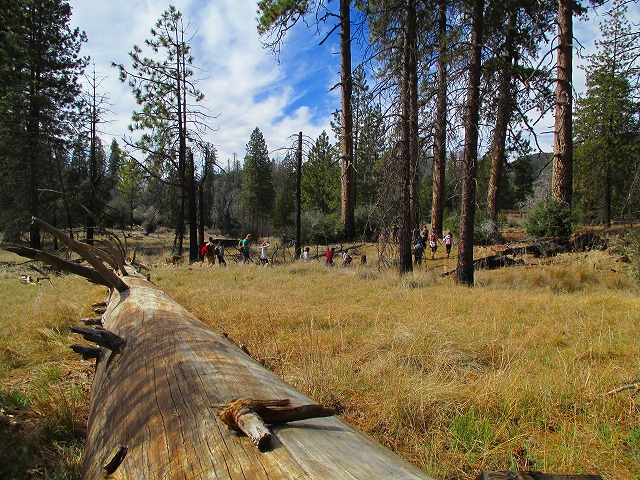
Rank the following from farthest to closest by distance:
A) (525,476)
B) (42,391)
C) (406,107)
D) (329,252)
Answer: (329,252), (406,107), (42,391), (525,476)

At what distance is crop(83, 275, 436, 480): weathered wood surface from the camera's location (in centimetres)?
124

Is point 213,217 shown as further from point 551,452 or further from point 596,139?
point 551,452

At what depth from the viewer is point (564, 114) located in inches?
543

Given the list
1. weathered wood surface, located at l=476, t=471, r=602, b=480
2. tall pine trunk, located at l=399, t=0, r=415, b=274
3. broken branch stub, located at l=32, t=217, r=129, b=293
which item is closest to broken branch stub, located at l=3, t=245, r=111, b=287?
broken branch stub, located at l=32, t=217, r=129, b=293

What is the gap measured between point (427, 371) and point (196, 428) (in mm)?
2585

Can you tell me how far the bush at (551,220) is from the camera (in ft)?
43.5

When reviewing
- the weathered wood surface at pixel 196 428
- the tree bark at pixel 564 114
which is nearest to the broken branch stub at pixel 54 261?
the weathered wood surface at pixel 196 428

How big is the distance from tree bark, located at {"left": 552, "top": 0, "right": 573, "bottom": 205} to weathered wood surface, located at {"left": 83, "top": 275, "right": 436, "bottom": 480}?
14948 millimetres

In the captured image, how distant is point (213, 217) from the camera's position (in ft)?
206

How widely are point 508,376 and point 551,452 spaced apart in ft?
2.63

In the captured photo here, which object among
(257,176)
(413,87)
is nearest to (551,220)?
(413,87)

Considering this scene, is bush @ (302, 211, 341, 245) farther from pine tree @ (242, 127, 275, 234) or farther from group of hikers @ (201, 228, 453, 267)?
pine tree @ (242, 127, 275, 234)

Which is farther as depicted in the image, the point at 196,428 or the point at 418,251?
the point at 418,251

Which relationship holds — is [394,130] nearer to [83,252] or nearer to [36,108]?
[83,252]
